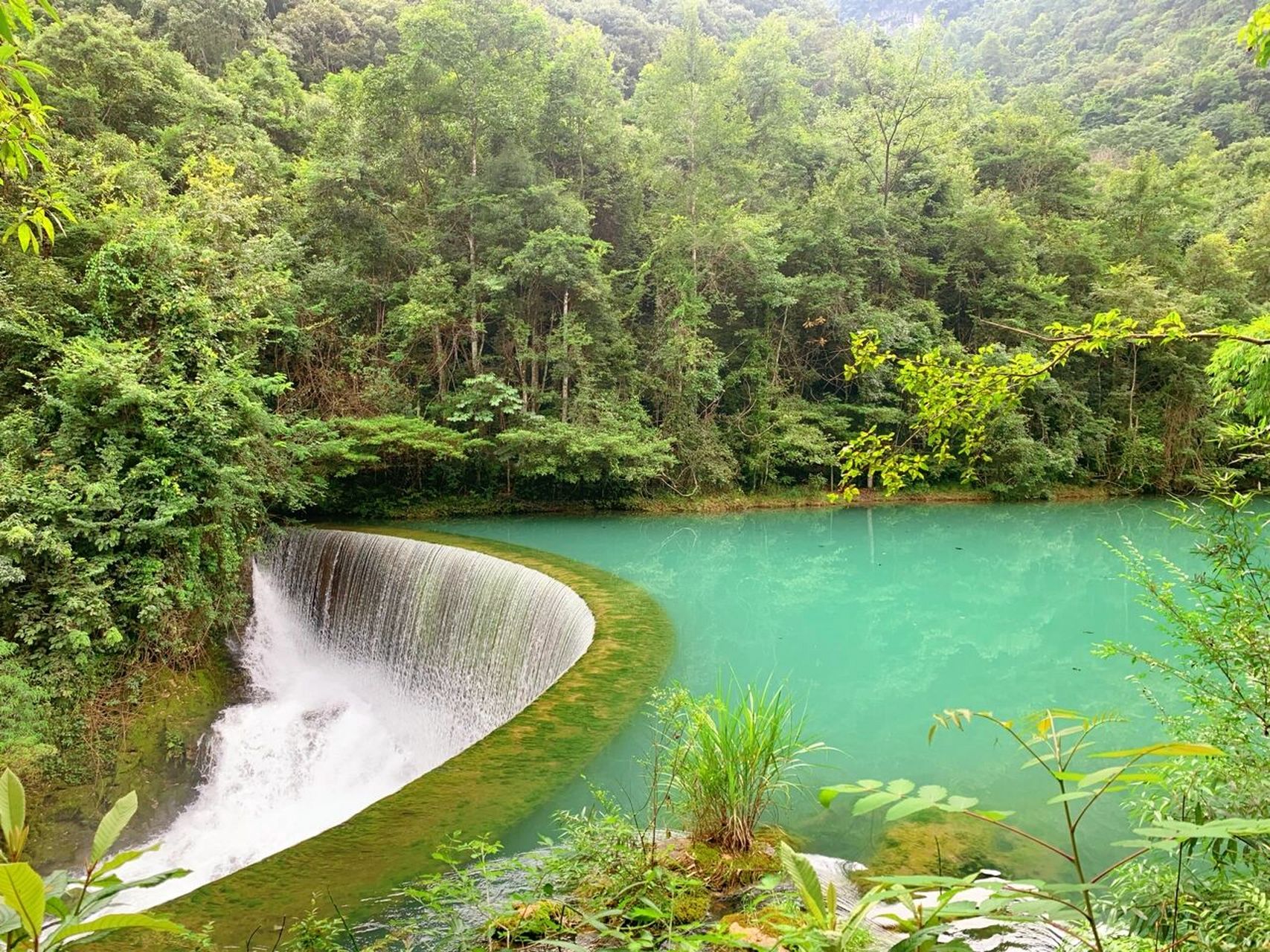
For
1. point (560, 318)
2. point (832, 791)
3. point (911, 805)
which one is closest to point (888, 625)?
point (832, 791)

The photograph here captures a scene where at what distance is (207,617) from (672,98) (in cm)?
1160

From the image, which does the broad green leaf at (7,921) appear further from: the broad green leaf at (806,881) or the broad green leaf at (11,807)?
the broad green leaf at (806,881)

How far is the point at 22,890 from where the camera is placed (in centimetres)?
59

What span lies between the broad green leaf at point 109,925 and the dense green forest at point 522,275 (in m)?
4.89

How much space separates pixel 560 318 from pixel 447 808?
1019 centimetres

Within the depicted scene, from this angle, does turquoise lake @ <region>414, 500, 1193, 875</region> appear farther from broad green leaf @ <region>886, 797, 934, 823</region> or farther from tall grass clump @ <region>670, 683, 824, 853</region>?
broad green leaf @ <region>886, 797, 934, 823</region>

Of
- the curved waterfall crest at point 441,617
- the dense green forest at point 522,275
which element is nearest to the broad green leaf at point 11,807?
the curved waterfall crest at point 441,617

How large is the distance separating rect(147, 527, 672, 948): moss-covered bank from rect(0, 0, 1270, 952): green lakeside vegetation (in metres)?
0.74

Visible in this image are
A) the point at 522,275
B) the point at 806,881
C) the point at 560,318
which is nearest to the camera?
the point at 806,881

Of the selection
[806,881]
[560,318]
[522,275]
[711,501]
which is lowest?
[711,501]

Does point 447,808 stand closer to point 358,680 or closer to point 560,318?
point 358,680

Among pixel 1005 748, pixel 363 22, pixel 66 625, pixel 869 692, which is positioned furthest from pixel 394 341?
pixel 363 22

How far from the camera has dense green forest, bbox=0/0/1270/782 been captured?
5.23m

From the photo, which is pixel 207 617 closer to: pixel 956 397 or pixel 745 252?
pixel 956 397
